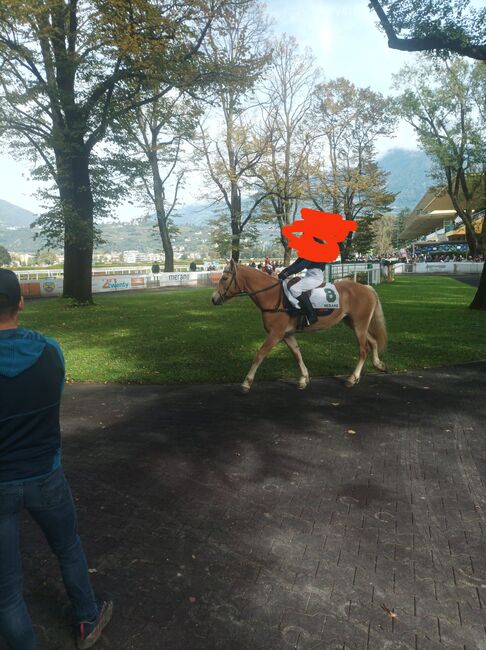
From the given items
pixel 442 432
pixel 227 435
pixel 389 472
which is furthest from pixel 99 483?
pixel 442 432

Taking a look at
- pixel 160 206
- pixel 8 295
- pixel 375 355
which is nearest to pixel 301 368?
pixel 375 355

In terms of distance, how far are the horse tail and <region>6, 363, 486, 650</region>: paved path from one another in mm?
2117

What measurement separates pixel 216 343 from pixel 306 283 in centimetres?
463

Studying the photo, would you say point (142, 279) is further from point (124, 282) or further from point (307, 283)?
point (307, 283)

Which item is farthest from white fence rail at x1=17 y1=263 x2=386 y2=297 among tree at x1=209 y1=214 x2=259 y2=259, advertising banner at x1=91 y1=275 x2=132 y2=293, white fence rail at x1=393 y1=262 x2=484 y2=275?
white fence rail at x1=393 y1=262 x2=484 y2=275

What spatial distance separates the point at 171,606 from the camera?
266cm

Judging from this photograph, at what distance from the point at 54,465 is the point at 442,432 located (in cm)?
504

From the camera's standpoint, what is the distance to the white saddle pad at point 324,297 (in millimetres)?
7195

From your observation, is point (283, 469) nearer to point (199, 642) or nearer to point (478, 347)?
point (199, 642)

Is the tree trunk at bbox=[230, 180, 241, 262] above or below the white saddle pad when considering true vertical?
above

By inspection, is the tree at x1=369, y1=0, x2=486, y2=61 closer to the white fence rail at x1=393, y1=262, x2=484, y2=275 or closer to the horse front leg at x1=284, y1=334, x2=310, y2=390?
the horse front leg at x1=284, y1=334, x2=310, y2=390

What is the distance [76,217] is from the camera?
62.0 feet

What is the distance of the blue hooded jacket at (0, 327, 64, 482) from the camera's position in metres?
2.03

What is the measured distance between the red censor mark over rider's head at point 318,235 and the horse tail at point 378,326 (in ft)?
4.24
